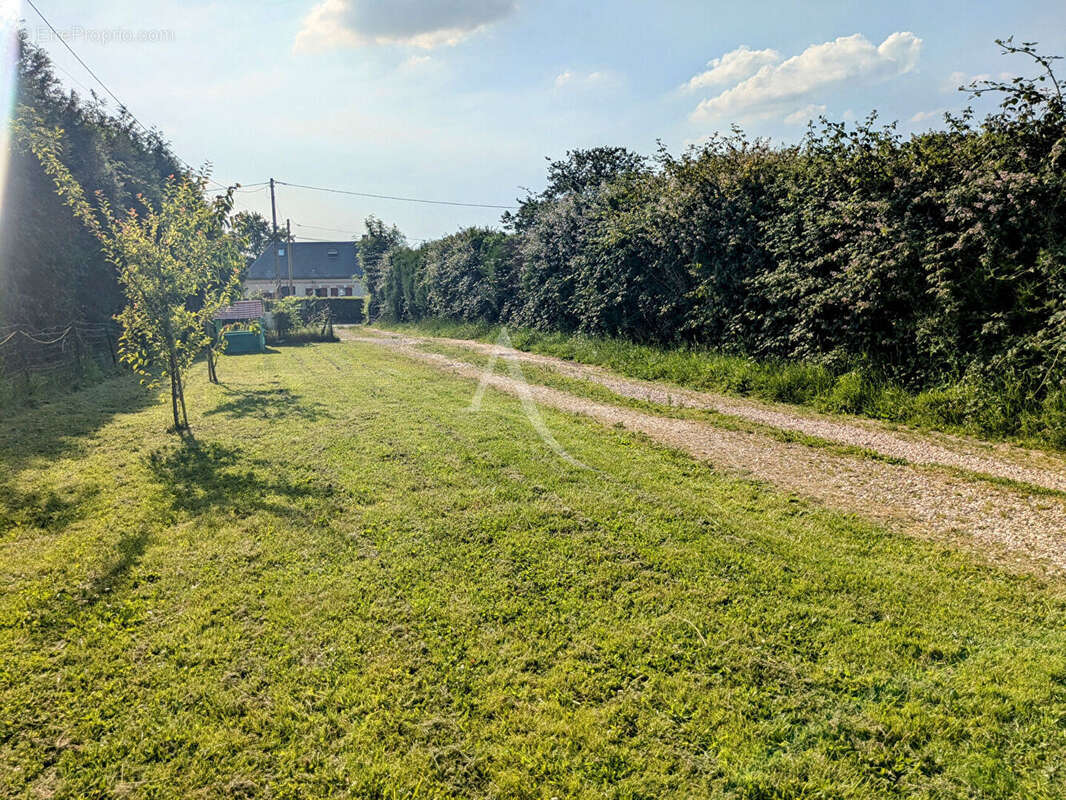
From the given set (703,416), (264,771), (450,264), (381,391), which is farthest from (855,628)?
(450,264)

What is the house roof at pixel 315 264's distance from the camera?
64312 mm

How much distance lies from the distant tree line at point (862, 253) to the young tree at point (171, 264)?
7721 mm

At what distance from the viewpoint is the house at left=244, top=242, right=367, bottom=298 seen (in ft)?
208

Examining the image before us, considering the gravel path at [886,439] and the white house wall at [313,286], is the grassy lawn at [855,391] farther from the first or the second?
the white house wall at [313,286]

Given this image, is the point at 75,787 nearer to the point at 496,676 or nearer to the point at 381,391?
the point at 496,676

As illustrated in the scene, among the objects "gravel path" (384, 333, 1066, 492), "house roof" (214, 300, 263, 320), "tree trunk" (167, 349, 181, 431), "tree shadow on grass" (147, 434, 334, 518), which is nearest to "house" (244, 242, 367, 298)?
"house roof" (214, 300, 263, 320)

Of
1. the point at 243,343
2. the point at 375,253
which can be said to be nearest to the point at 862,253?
the point at 243,343

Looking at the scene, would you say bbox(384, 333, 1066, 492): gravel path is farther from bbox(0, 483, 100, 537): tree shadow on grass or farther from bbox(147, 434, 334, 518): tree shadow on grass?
bbox(0, 483, 100, 537): tree shadow on grass

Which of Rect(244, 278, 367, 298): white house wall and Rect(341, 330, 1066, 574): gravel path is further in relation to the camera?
Rect(244, 278, 367, 298): white house wall

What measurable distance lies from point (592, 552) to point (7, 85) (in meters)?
17.2

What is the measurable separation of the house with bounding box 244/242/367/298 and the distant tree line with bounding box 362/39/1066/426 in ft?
180

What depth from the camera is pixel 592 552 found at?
3773mm

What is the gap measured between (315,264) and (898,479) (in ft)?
224

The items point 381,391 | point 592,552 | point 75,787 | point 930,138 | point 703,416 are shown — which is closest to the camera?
point 75,787
